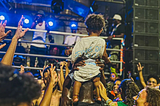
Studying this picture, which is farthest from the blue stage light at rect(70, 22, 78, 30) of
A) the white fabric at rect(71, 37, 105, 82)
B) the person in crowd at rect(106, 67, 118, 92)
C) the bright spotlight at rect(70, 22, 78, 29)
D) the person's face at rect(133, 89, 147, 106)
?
the person's face at rect(133, 89, 147, 106)

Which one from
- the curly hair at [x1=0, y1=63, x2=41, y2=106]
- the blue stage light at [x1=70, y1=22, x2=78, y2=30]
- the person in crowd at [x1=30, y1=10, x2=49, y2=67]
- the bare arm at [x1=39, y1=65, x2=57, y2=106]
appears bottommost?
the bare arm at [x1=39, y1=65, x2=57, y2=106]

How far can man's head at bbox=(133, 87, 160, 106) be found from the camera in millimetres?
2194

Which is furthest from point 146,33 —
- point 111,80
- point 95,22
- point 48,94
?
point 48,94

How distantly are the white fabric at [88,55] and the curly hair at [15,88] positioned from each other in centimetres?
165

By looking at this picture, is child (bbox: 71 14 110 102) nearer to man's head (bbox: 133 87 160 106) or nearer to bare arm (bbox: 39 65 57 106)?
man's head (bbox: 133 87 160 106)

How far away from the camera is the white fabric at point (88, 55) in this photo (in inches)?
98.0

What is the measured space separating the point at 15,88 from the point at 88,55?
1.83m

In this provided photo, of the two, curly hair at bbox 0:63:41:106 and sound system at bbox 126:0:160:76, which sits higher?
sound system at bbox 126:0:160:76

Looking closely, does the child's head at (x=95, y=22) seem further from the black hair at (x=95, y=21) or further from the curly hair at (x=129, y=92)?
the curly hair at (x=129, y=92)

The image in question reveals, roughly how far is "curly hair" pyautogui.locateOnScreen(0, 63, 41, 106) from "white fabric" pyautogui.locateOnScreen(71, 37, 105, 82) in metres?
1.65

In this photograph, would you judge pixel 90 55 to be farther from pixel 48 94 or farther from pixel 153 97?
pixel 48 94

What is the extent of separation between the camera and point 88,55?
2.55m

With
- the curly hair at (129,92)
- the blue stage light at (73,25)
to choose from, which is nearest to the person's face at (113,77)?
the curly hair at (129,92)

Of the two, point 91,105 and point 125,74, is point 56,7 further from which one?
point 91,105
